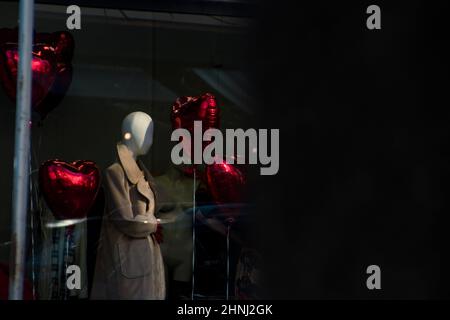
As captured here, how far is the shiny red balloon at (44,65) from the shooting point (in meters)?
3.21

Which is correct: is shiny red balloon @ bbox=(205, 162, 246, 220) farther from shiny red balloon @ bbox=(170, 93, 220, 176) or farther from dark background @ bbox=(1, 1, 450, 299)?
dark background @ bbox=(1, 1, 450, 299)

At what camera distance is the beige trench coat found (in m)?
3.34

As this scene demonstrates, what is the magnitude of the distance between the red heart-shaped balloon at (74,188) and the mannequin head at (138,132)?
17 cm

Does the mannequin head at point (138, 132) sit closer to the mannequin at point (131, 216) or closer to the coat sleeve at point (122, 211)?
the mannequin at point (131, 216)

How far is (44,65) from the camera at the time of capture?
10.7ft

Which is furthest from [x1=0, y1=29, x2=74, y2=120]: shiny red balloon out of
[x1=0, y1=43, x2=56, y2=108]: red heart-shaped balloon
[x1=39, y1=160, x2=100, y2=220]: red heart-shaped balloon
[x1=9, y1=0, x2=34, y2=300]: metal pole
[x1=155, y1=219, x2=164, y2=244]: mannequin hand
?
[x1=155, y1=219, x2=164, y2=244]: mannequin hand

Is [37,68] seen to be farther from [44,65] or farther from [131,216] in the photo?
[131,216]

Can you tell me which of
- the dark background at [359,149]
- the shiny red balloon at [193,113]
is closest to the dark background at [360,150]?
the dark background at [359,149]

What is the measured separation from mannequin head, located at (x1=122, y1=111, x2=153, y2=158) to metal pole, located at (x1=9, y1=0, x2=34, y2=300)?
1.40 feet

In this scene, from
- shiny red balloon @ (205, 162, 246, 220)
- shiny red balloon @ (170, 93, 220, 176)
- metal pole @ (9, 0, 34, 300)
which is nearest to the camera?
metal pole @ (9, 0, 34, 300)

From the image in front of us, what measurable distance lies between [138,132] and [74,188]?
347 millimetres

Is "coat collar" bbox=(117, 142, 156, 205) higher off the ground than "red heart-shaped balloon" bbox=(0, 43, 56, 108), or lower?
lower

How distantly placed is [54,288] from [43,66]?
0.88m
